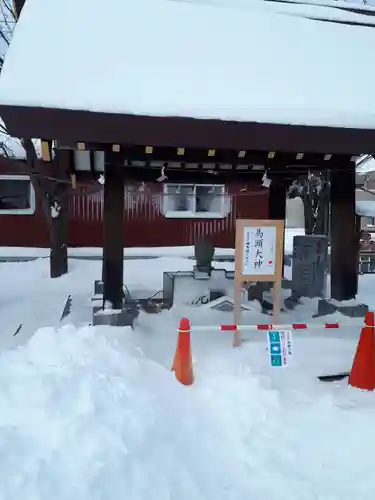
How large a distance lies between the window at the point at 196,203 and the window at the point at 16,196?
14.5 ft

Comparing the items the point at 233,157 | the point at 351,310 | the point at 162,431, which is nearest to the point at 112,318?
the point at 162,431

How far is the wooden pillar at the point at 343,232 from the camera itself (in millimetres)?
6766

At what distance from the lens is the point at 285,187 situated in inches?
369

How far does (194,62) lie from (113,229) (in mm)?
2413

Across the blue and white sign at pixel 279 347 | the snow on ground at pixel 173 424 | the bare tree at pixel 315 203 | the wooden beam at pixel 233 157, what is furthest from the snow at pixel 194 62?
the bare tree at pixel 315 203

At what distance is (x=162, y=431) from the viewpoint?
3.59 metres

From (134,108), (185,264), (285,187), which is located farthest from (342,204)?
(185,264)

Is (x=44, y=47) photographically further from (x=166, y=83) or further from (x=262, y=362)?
(x=262, y=362)

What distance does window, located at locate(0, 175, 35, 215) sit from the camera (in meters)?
14.9

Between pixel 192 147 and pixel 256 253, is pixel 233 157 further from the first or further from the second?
pixel 256 253

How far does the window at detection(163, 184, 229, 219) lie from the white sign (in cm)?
979

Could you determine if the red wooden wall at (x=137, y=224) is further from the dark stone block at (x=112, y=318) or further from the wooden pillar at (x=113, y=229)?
the dark stone block at (x=112, y=318)

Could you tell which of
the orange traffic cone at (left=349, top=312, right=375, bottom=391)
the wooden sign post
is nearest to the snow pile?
the orange traffic cone at (left=349, top=312, right=375, bottom=391)

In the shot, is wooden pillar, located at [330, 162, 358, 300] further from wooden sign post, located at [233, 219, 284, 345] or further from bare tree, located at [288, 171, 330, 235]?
bare tree, located at [288, 171, 330, 235]
